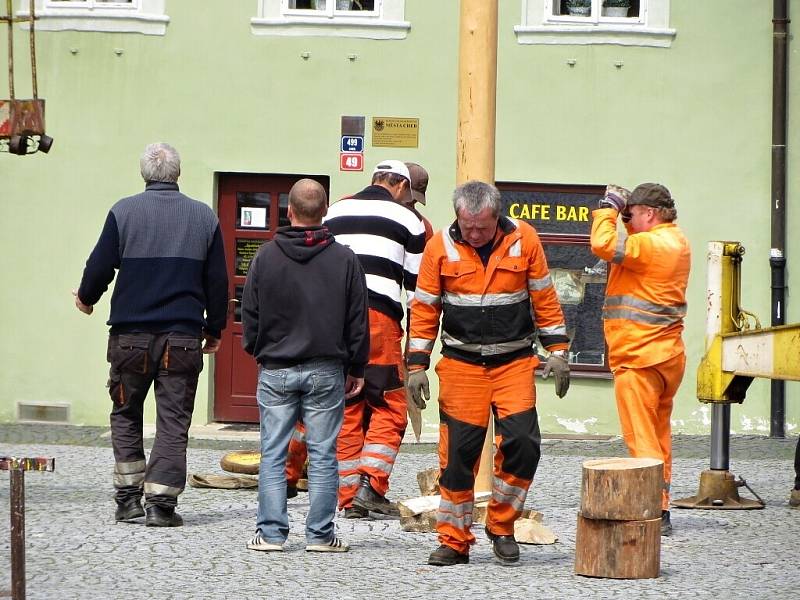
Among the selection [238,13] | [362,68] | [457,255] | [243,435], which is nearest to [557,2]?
[362,68]

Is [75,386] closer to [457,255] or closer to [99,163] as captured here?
[99,163]

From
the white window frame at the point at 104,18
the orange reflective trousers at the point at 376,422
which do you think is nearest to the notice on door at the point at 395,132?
the white window frame at the point at 104,18

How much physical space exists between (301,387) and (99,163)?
23.2ft

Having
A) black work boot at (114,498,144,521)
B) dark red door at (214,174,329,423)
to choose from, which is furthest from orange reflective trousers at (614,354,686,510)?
dark red door at (214,174,329,423)

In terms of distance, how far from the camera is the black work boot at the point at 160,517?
8.60m

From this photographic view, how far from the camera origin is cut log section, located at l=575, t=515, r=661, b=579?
24.5 ft

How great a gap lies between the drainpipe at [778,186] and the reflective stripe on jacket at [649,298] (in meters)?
5.44

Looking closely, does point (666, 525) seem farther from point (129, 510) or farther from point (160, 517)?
point (129, 510)

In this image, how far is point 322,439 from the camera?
7934mm

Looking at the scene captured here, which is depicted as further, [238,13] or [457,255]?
[238,13]

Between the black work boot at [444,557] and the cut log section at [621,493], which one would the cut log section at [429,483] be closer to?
the black work boot at [444,557]

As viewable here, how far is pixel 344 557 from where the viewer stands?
25.7 ft

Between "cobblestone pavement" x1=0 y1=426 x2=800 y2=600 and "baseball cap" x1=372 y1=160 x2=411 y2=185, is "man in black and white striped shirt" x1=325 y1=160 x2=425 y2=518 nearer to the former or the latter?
"baseball cap" x1=372 y1=160 x2=411 y2=185

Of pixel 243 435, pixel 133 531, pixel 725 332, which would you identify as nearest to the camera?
pixel 133 531
